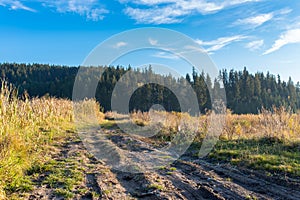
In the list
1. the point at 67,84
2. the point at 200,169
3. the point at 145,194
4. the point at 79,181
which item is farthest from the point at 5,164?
the point at 67,84

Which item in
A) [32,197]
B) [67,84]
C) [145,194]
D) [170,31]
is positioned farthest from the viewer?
[67,84]

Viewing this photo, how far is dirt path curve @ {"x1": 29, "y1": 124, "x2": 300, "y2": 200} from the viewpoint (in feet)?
13.2

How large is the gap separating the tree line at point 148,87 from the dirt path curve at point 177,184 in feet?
73.3

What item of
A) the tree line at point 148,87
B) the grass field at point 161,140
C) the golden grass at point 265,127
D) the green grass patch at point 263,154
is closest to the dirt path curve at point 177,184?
the grass field at point 161,140

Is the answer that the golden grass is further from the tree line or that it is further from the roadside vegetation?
the tree line

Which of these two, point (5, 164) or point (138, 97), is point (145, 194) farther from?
point (138, 97)

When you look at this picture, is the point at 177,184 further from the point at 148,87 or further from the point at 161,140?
the point at 148,87

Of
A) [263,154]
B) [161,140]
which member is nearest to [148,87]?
[161,140]

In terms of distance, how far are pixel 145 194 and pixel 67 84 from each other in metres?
51.3

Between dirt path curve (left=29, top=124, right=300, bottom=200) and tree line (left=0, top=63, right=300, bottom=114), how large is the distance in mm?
22329

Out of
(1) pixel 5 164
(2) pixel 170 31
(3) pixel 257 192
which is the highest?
(2) pixel 170 31

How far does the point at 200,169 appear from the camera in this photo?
5.79 m

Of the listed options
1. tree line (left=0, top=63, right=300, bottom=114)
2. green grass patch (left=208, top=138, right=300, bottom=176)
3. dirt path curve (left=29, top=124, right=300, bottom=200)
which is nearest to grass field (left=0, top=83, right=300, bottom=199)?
green grass patch (left=208, top=138, right=300, bottom=176)

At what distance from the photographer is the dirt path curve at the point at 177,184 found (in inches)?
159
